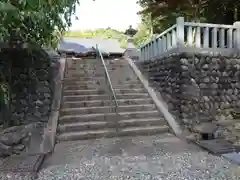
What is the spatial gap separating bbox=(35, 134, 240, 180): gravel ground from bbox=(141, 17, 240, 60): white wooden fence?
6.69ft

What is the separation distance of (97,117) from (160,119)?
4.05 feet

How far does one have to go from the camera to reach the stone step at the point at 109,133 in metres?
4.72

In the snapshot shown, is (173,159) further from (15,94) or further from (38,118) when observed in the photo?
(15,94)

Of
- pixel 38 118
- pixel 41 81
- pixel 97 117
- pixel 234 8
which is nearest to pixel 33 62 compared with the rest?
pixel 41 81

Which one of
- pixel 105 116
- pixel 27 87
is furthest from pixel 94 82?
pixel 27 87

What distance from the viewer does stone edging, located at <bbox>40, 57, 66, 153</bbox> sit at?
14.1 ft

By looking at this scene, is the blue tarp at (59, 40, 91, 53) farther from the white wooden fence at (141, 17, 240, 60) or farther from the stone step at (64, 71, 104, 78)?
the white wooden fence at (141, 17, 240, 60)

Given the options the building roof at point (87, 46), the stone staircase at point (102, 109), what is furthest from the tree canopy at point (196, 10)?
the stone staircase at point (102, 109)

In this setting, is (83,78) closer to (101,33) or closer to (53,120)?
(53,120)

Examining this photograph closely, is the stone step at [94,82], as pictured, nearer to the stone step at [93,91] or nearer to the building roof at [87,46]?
the stone step at [93,91]

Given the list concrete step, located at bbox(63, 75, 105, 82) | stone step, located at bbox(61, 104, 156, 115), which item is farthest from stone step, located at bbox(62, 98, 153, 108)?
concrete step, located at bbox(63, 75, 105, 82)

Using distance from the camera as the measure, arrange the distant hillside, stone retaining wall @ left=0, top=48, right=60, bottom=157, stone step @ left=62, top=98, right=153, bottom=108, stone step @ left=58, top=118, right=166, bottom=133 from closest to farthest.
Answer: stone step @ left=58, top=118, right=166, bottom=133
stone retaining wall @ left=0, top=48, right=60, bottom=157
stone step @ left=62, top=98, right=153, bottom=108
the distant hillside

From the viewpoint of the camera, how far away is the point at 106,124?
508cm

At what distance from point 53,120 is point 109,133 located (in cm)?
109
